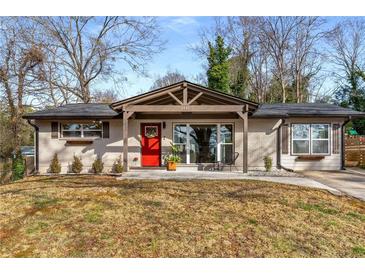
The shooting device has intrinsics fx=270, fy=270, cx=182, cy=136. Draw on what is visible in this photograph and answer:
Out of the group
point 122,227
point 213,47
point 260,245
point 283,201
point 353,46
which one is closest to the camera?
point 260,245

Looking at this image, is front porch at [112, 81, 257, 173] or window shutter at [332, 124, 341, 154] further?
window shutter at [332, 124, 341, 154]

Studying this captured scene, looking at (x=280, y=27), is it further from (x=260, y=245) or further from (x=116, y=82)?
(x=260, y=245)

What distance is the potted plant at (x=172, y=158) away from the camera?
10.9 metres

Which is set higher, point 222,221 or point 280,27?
point 280,27

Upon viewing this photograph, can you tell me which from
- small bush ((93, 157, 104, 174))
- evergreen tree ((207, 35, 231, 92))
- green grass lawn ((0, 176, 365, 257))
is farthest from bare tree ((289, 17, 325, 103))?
green grass lawn ((0, 176, 365, 257))

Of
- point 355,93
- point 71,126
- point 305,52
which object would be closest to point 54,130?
point 71,126

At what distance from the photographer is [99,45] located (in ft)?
77.4

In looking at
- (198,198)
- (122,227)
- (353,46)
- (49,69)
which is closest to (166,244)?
(122,227)

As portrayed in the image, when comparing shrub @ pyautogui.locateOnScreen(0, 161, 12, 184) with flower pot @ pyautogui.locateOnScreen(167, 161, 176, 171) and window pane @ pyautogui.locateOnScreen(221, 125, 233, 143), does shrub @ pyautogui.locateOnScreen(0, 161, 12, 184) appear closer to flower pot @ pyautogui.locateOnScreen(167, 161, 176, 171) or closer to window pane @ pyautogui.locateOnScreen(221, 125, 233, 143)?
flower pot @ pyautogui.locateOnScreen(167, 161, 176, 171)

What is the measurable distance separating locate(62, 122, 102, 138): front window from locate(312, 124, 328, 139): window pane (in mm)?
9465

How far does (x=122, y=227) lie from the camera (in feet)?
15.5

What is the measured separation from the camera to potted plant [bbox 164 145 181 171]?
35.8 feet

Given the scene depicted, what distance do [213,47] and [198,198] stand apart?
20319 millimetres
